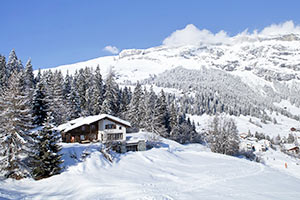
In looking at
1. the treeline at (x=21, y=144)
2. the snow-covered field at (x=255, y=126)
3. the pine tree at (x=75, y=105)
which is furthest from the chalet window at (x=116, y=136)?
the snow-covered field at (x=255, y=126)

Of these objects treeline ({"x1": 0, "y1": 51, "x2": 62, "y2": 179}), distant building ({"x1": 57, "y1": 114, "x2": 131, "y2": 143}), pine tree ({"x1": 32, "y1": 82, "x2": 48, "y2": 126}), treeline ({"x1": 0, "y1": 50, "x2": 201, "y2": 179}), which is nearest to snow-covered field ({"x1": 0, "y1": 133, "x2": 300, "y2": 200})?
treeline ({"x1": 0, "y1": 51, "x2": 62, "y2": 179})

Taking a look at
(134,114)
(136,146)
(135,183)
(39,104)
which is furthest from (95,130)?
(134,114)

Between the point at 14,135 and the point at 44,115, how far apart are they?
17566 mm

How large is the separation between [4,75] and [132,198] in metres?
51.9

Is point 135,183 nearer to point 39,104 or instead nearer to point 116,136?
point 116,136

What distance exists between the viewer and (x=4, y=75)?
54.1m

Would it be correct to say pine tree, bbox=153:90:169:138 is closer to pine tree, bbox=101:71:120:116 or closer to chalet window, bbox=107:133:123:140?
pine tree, bbox=101:71:120:116

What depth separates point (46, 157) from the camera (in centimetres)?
2409

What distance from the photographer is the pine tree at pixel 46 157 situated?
2363 cm

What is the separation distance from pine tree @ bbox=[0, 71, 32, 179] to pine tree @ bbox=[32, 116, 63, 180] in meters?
0.98

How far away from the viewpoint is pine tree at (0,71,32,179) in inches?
876

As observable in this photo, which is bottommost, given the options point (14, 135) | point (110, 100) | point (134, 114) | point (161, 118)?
point (14, 135)

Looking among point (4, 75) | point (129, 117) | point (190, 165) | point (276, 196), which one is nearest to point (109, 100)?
point (129, 117)

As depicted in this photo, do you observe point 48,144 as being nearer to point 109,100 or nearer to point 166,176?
point 166,176
